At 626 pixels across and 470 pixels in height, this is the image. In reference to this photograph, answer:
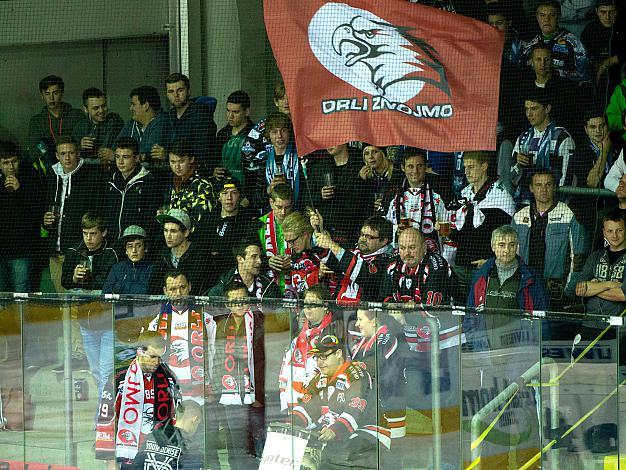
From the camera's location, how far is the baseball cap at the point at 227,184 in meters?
7.39

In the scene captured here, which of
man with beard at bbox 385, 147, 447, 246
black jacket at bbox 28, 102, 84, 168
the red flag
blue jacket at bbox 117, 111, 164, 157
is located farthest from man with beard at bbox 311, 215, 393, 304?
black jacket at bbox 28, 102, 84, 168

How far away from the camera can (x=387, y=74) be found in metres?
7.53

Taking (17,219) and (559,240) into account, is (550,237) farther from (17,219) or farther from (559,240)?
(17,219)

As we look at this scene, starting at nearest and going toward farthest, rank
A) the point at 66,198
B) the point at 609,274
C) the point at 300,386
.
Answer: the point at 300,386 → the point at 609,274 → the point at 66,198

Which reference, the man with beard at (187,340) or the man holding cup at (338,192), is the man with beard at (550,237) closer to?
the man holding cup at (338,192)

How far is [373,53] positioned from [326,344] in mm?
2778

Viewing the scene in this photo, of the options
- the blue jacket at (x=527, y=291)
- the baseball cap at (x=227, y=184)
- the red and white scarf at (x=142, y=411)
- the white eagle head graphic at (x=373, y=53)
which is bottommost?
the red and white scarf at (x=142, y=411)

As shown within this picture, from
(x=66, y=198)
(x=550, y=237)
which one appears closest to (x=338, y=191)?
(x=550, y=237)

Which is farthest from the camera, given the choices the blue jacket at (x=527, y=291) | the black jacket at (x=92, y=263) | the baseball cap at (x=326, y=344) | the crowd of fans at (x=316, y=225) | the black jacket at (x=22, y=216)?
the black jacket at (x=22, y=216)

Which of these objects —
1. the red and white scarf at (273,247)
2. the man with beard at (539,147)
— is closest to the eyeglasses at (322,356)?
the red and white scarf at (273,247)

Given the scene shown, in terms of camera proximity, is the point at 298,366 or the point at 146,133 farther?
the point at 146,133

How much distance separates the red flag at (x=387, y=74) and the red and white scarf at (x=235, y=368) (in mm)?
1952

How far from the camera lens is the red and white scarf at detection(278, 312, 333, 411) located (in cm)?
551

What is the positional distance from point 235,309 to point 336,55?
2.56 meters
